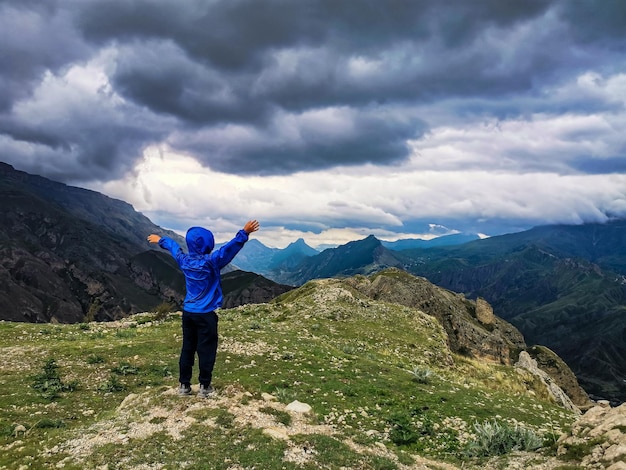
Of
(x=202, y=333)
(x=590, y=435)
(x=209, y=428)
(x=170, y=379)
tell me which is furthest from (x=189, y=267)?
(x=590, y=435)

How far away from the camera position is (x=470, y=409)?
1717 centimetres

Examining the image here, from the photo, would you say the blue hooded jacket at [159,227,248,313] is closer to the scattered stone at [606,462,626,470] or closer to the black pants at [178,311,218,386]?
the black pants at [178,311,218,386]

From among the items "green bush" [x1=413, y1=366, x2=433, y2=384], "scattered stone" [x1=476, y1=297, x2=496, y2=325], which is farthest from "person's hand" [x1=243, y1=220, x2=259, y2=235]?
"scattered stone" [x1=476, y1=297, x2=496, y2=325]

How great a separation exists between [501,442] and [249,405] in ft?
24.7

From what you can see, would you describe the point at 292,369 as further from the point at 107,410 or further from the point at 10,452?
the point at 10,452

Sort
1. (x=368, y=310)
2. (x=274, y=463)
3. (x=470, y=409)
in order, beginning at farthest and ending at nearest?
(x=368, y=310)
(x=470, y=409)
(x=274, y=463)

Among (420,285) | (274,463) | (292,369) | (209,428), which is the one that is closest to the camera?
(274,463)

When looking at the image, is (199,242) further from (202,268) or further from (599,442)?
(599,442)

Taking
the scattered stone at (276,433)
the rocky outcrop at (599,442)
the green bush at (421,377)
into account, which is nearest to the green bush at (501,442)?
the rocky outcrop at (599,442)

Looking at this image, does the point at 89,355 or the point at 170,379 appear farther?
the point at 89,355

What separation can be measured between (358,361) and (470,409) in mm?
7464

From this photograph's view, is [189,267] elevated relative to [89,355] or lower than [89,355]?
elevated

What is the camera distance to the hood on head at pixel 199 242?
12.9 m

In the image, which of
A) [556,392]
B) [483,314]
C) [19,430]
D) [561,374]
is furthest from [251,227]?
[483,314]
